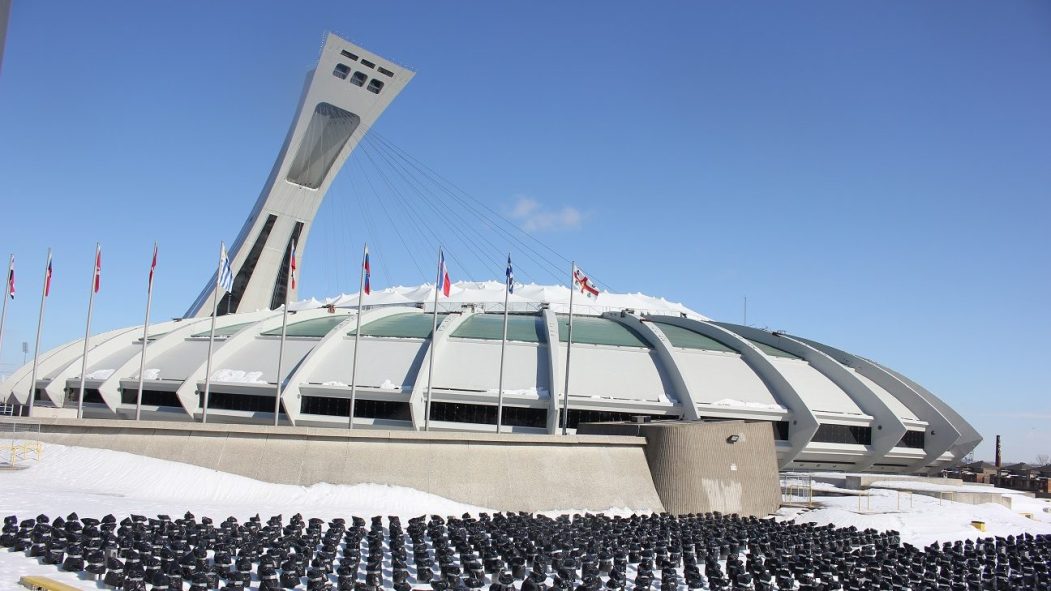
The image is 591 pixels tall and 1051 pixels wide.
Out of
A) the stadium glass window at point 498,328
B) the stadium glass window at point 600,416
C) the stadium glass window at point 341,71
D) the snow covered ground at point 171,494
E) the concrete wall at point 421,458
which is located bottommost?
the snow covered ground at point 171,494

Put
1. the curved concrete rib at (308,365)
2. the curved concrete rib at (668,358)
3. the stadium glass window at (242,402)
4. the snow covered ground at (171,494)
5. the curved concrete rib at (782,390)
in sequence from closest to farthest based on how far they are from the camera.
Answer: the snow covered ground at (171,494)
the curved concrete rib at (308,365)
the curved concrete rib at (668,358)
the stadium glass window at (242,402)
the curved concrete rib at (782,390)

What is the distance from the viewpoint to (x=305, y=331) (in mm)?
44062

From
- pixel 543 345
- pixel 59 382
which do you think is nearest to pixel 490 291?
pixel 543 345

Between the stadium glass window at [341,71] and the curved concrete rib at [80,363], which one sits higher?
the stadium glass window at [341,71]

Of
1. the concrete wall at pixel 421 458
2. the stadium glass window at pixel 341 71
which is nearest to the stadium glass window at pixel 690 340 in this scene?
the concrete wall at pixel 421 458

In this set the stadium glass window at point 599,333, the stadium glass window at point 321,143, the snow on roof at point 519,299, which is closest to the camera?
the stadium glass window at point 599,333

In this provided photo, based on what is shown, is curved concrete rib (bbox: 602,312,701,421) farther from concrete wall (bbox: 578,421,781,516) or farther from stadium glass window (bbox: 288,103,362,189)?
stadium glass window (bbox: 288,103,362,189)

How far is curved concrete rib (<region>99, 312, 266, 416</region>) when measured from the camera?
38.9 metres

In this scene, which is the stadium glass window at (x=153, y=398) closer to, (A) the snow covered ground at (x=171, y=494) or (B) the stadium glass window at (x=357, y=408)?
(B) the stadium glass window at (x=357, y=408)

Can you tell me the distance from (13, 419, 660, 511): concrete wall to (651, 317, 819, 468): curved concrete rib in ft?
38.5

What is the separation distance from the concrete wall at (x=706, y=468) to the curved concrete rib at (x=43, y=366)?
30.2 metres

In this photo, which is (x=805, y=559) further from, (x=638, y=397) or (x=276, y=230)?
(x=276, y=230)

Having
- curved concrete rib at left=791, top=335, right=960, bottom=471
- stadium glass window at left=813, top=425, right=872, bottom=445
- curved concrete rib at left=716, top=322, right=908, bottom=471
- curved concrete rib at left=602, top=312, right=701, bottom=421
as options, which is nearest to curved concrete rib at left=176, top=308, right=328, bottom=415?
curved concrete rib at left=602, top=312, right=701, bottom=421

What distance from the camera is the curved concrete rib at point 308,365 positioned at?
37.2 metres
